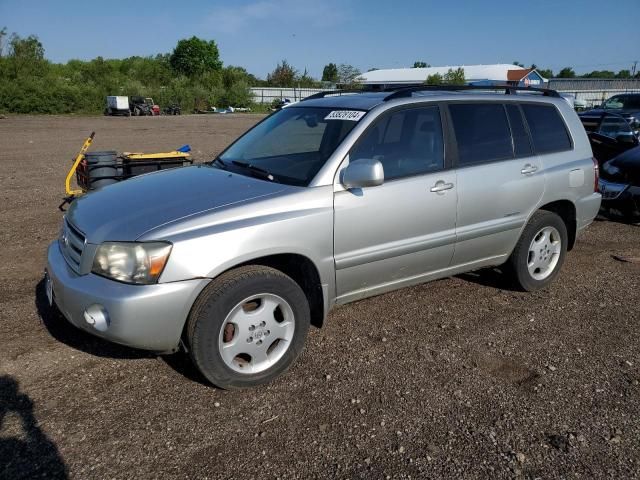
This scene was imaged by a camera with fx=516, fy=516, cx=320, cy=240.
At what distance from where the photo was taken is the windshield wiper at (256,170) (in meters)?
3.56

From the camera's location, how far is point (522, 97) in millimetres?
4566

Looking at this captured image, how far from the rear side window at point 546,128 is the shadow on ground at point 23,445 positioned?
4.16 meters

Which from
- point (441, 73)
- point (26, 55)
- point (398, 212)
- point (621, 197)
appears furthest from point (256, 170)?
point (441, 73)

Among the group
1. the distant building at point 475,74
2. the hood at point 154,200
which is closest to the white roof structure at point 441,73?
the distant building at point 475,74

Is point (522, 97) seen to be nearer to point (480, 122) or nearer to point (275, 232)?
point (480, 122)

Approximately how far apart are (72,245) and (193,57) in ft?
313

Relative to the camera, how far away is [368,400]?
307 cm

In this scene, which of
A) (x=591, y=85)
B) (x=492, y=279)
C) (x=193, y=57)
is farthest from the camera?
(x=193, y=57)

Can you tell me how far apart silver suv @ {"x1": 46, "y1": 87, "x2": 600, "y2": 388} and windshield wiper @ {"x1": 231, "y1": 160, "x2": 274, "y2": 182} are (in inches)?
0.9

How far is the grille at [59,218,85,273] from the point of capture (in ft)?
10.00

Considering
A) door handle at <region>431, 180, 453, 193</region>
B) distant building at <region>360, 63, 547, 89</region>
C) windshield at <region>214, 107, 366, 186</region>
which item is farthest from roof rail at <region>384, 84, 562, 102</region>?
distant building at <region>360, 63, 547, 89</region>

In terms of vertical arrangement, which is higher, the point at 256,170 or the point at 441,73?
the point at 441,73

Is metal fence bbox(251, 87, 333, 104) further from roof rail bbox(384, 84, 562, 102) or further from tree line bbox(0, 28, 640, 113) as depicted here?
roof rail bbox(384, 84, 562, 102)

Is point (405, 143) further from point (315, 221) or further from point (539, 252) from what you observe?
point (539, 252)
